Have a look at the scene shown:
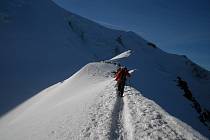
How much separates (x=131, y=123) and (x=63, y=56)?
169 feet

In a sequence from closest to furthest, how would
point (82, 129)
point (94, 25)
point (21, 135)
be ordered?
point (82, 129), point (21, 135), point (94, 25)

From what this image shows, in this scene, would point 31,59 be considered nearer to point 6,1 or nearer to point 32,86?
point 32,86

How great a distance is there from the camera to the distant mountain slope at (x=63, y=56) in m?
32.5

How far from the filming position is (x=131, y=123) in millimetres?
11297

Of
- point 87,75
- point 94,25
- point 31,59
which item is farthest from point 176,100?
point 94,25

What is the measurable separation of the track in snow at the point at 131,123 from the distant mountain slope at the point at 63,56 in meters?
10.7

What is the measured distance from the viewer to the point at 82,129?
36.8ft

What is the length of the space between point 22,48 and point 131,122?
164ft

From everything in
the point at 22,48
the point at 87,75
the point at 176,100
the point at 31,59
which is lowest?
the point at 176,100

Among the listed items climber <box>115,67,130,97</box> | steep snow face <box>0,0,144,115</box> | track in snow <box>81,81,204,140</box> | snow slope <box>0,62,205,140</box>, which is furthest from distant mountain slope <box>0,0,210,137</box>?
track in snow <box>81,81,204,140</box>

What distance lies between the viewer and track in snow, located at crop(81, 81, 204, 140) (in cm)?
980

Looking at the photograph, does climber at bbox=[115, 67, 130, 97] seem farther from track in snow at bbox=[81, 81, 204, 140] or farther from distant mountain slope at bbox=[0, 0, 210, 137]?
distant mountain slope at bbox=[0, 0, 210, 137]

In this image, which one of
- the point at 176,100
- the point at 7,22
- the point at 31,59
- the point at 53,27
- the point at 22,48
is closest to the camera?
the point at 176,100

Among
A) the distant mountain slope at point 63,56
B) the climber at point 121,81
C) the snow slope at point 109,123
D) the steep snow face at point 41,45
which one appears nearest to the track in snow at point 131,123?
the snow slope at point 109,123
